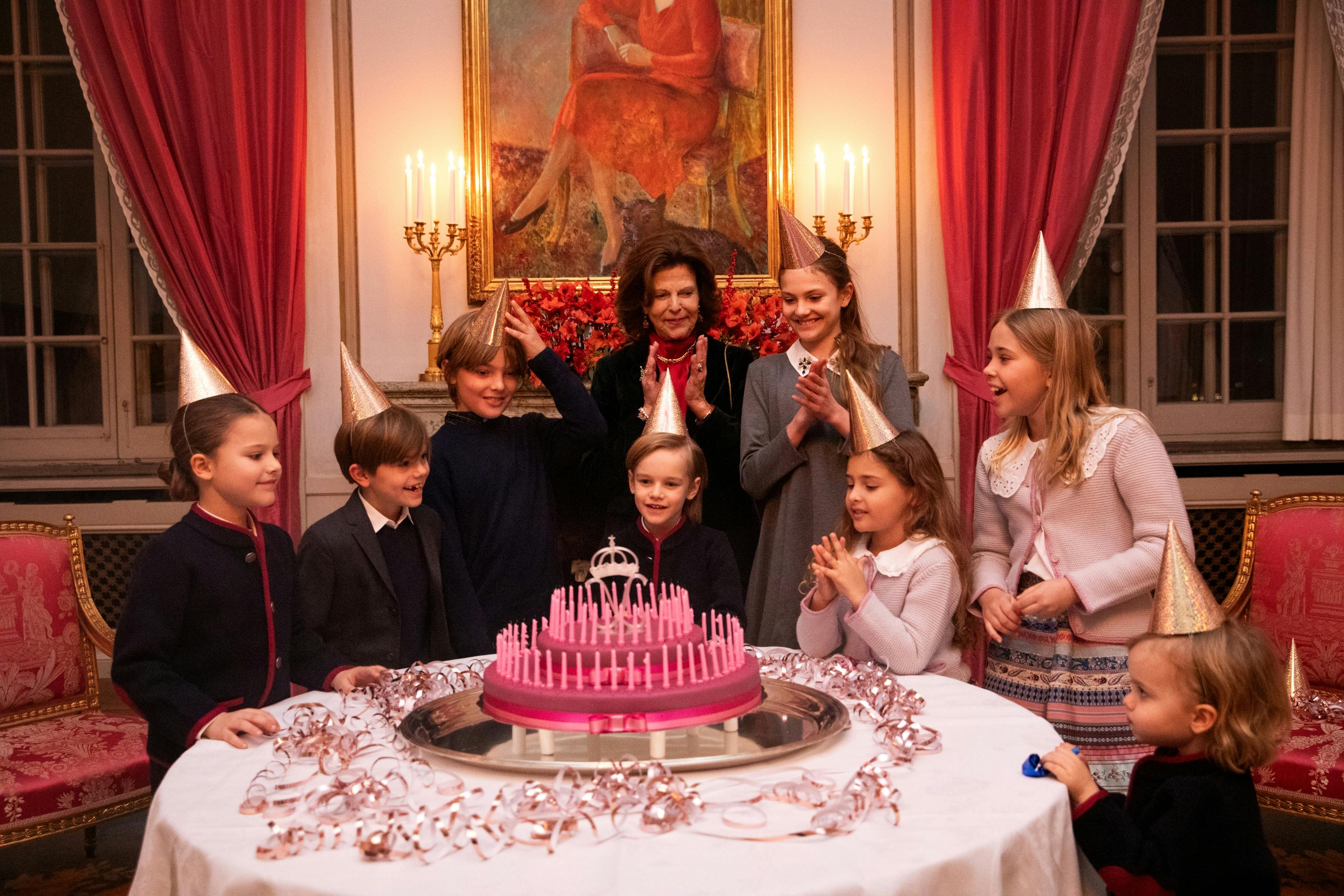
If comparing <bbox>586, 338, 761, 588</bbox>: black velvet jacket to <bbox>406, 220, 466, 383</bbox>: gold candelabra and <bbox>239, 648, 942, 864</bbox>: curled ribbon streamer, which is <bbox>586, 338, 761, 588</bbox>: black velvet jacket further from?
<bbox>239, 648, 942, 864</bbox>: curled ribbon streamer

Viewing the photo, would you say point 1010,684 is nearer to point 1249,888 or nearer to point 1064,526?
point 1064,526

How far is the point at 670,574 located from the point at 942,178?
284 cm

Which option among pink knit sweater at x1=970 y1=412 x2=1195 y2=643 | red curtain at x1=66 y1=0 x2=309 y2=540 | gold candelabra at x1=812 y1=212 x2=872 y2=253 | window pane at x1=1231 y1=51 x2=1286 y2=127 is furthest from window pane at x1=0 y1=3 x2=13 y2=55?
window pane at x1=1231 y1=51 x2=1286 y2=127

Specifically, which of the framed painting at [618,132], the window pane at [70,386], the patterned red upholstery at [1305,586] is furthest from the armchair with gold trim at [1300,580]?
the window pane at [70,386]

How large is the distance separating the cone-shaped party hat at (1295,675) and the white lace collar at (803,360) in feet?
4.69

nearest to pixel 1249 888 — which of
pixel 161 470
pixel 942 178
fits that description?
pixel 161 470

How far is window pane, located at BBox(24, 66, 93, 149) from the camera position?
5379mm

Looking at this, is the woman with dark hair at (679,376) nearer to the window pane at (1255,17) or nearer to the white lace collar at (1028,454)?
the white lace collar at (1028,454)

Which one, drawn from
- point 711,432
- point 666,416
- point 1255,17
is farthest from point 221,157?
point 1255,17

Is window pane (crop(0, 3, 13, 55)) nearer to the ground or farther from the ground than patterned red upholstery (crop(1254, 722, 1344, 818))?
farther from the ground

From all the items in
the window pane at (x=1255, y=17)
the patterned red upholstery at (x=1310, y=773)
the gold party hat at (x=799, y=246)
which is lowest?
the patterned red upholstery at (x=1310, y=773)

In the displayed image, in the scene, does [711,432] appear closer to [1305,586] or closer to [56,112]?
[1305,586]

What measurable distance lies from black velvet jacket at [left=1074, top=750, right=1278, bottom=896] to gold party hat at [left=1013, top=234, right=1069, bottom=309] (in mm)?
1301

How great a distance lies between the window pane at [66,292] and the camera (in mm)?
5434
